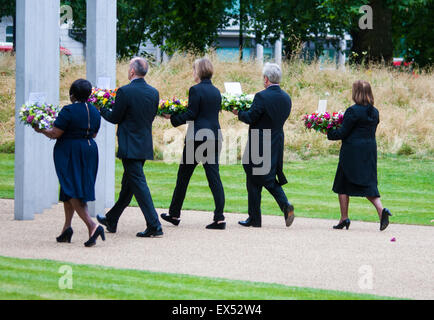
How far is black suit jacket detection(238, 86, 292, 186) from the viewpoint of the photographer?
10453 millimetres

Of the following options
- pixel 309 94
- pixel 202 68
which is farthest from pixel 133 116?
pixel 309 94

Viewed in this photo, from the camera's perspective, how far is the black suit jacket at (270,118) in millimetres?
10453

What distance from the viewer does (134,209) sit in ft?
41.1

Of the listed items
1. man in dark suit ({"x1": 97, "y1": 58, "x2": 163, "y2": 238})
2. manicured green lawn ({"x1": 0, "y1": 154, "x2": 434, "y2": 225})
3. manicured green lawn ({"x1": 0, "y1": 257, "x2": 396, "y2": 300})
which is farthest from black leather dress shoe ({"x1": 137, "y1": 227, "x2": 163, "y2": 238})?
manicured green lawn ({"x1": 0, "y1": 154, "x2": 434, "y2": 225})

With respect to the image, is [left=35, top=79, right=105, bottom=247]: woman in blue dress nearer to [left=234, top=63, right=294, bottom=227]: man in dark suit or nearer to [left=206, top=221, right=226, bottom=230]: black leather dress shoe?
[left=206, top=221, right=226, bottom=230]: black leather dress shoe

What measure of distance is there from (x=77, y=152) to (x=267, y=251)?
2.27 m

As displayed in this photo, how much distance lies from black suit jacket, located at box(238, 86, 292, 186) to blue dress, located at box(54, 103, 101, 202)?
93.2 inches

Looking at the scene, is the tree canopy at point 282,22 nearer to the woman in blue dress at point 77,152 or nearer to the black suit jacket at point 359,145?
the black suit jacket at point 359,145

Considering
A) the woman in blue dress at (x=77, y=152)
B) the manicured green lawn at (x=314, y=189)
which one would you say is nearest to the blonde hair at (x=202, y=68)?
the woman in blue dress at (x=77, y=152)

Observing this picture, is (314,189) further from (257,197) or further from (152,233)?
(152,233)

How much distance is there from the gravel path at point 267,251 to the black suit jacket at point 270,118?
29.9 inches

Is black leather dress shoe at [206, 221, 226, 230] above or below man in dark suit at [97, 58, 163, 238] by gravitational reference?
below
